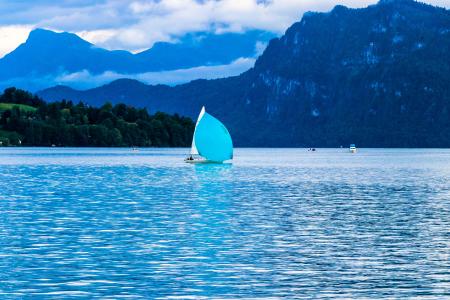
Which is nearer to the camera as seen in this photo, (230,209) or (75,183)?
(230,209)

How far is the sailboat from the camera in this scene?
171375 millimetres

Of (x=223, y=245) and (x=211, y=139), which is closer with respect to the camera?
(x=223, y=245)

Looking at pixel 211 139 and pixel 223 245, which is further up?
pixel 211 139

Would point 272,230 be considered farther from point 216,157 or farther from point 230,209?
point 216,157

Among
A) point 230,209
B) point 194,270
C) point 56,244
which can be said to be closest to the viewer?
point 194,270

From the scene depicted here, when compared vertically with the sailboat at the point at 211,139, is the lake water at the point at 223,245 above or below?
below

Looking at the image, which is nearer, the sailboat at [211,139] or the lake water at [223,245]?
the lake water at [223,245]

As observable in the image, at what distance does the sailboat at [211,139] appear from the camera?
562ft

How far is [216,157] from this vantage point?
18325 cm

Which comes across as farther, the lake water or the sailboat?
the sailboat

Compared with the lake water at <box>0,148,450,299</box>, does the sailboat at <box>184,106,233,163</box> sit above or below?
above

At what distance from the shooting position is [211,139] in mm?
175375

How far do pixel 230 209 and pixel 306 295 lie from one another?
3939 cm

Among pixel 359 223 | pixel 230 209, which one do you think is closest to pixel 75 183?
pixel 230 209
